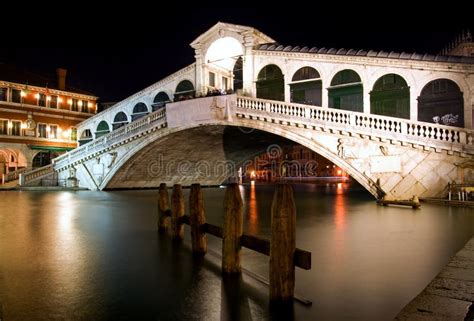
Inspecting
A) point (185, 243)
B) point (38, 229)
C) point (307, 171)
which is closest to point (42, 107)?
point (38, 229)

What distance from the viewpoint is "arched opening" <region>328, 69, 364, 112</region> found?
63.2 feet

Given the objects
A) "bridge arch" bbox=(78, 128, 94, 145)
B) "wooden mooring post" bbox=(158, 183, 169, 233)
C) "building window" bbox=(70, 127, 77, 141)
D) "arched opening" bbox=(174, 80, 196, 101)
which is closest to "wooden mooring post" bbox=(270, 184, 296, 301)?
"wooden mooring post" bbox=(158, 183, 169, 233)

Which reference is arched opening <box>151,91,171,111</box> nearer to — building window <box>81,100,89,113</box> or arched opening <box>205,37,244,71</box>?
arched opening <box>205,37,244,71</box>

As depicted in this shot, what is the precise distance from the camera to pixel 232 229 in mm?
5074

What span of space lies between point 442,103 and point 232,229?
16.9 metres

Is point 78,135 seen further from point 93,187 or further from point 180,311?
point 180,311

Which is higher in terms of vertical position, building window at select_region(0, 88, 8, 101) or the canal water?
building window at select_region(0, 88, 8, 101)

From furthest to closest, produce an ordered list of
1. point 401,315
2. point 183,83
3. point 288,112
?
point 183,83 → point 288,112 → point 401,315

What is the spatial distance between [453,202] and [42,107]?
33.9 m

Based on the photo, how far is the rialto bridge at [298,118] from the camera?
1499 centimetres

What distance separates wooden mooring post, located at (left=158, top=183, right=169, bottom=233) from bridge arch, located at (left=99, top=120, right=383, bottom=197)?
9678 mm

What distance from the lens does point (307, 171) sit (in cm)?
6700

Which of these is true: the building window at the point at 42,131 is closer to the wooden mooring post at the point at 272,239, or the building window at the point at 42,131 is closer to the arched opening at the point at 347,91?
the arched opening at the point at 347,91

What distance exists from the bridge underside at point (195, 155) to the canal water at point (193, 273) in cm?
1304
